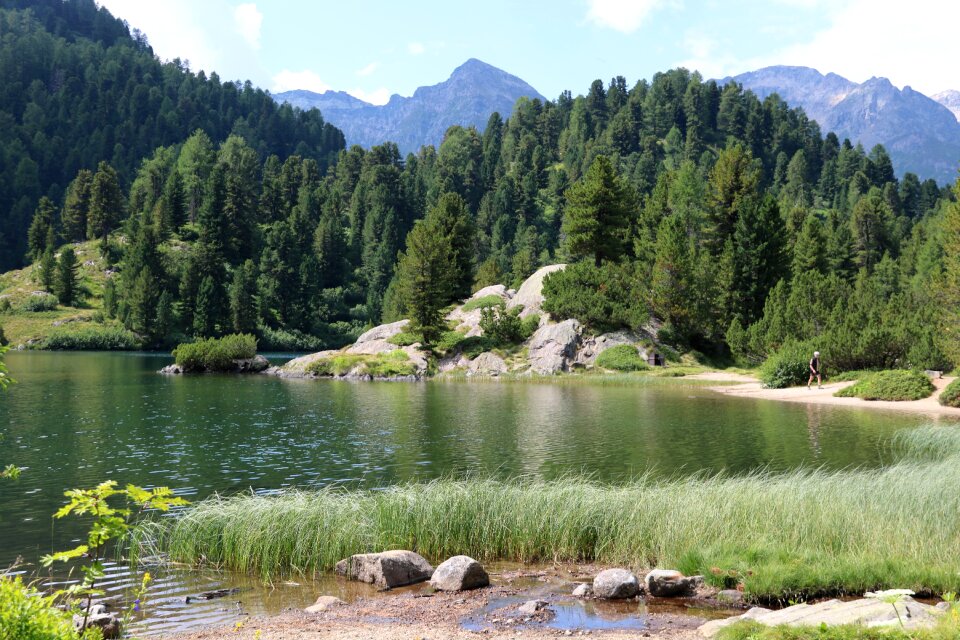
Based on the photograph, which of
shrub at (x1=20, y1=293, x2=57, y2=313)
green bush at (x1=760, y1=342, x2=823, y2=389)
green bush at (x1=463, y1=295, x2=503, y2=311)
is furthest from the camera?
shrub at (x1=20, y1=293, x2=57, y2=313)

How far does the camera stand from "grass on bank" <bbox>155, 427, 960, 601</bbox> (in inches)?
447

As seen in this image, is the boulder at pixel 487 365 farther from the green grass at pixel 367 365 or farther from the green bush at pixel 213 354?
the green bush at pixel 213 354

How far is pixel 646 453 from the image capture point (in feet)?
75.0

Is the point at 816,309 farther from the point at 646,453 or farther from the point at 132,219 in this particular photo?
the point at 132,219

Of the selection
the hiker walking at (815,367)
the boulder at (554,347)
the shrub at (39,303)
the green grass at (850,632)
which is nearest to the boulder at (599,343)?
the boulder at (554,347)

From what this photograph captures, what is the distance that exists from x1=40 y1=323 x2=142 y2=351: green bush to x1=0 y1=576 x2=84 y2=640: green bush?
104m

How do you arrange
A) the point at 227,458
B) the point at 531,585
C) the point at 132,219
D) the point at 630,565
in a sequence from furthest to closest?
the point at 132,219, the point at 227,458, the point at 630,565, the point at 531,585

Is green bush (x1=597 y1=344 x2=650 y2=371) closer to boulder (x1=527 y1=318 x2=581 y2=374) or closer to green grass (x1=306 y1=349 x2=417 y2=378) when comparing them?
boulder (x1=527 y1=318 x2=581 y2=374)

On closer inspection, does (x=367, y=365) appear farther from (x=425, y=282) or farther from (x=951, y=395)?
(x=951, y=395)

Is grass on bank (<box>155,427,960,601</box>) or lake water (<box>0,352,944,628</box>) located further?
lake water (<box>0,352,944,628</box>)

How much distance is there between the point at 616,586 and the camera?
1034 cm

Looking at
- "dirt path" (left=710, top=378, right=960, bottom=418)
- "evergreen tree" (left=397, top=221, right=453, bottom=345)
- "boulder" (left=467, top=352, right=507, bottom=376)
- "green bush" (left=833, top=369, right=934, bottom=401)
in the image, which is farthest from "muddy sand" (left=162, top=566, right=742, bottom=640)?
"evergreen tree" (left=397, top=221, right=453, bottom=345)

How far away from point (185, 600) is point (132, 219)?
421 feet

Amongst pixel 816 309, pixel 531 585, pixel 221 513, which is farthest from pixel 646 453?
pixel 816 309
